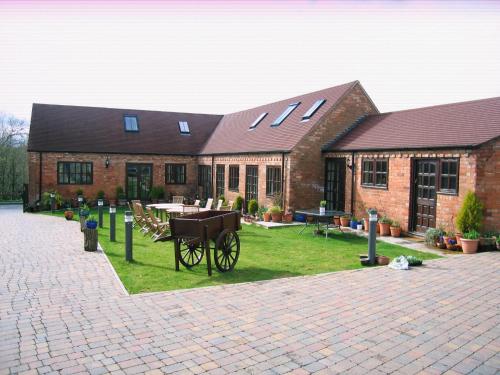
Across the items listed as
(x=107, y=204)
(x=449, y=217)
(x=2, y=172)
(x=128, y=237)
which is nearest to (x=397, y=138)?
(x=449, y=217)

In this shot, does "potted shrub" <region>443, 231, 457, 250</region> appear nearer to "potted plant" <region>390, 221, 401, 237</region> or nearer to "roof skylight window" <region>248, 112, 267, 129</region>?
"potted plant" <region>390, 221, 401, 237</region>

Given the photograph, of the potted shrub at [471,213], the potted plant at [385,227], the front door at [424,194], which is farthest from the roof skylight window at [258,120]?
the potted shrub at [471,213]

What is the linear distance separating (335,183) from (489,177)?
278 inches

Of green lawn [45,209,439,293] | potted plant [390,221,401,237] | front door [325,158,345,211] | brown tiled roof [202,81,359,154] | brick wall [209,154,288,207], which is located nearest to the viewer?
green lawn [45,209,439,293]

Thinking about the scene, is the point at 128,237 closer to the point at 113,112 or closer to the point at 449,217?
the point at 449,217

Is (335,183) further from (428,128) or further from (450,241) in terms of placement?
(450,241)

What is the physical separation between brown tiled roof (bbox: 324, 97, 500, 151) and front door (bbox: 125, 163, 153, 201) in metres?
12.5

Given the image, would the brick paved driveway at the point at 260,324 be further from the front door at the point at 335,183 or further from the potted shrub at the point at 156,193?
the potted shrub at the point at 156,193

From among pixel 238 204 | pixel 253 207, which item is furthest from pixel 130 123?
pixel 253 207

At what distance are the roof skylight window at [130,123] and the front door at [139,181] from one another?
2.75m

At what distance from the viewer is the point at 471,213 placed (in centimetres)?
1195

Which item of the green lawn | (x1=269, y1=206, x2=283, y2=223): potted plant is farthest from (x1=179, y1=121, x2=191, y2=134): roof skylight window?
the green lawn

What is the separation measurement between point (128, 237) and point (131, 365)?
5.60 m

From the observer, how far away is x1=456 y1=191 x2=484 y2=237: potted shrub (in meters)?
11.9
